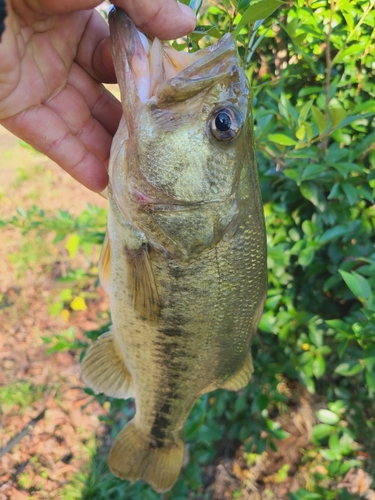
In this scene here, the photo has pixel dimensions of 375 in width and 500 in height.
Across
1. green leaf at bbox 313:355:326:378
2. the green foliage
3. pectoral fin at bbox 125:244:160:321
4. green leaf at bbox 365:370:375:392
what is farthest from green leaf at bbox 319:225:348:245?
pectoral fin at bbox 125:244:160:321

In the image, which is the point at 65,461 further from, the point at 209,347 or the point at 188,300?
the point at 188,300

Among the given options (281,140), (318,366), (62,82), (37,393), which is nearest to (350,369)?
(318,366)

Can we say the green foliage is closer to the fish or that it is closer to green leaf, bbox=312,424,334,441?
green leaf, bbox=312,424,334,441

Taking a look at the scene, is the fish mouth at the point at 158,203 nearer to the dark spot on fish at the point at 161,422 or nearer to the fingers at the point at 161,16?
the fingers at the point at 161,16

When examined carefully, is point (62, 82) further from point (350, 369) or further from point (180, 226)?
point (350, 369)

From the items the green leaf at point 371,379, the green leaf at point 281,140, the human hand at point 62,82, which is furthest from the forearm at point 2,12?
the green leaf at point 371,379

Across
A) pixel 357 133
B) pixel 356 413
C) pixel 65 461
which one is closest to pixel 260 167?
pixel 357 133
